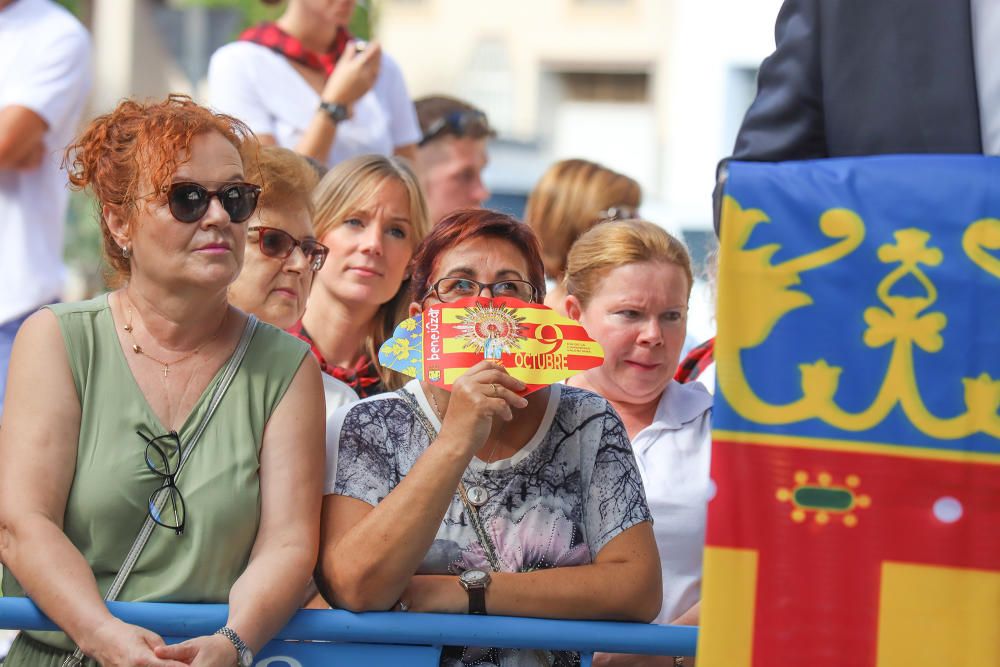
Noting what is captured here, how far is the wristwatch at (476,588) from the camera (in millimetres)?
2865

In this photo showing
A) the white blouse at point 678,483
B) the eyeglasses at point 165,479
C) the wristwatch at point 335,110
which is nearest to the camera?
the eyeglasses at point 165,479

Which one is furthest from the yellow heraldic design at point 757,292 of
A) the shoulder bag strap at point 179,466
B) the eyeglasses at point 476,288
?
the shoulder bag strap at point 179,466

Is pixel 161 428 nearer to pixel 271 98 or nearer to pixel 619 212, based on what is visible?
pixel 271 98

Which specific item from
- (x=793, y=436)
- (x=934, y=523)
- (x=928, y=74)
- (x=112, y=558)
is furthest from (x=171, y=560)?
(x=928, y=74)

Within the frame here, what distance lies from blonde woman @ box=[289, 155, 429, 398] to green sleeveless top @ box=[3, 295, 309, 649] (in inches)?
50.6

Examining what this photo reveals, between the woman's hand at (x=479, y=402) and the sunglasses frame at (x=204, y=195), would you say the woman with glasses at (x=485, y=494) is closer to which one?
the woman's hand at (x=479, y=402)

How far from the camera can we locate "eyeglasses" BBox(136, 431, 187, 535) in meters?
2.91

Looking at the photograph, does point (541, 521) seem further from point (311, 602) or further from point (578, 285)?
point (578, 285)

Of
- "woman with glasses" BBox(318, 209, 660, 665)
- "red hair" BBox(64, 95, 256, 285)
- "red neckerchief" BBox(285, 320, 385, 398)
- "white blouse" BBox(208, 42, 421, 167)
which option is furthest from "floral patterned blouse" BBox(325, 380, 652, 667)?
"white blouse" BBox(208, 42, 421, 167)

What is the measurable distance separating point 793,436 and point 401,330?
0.90m

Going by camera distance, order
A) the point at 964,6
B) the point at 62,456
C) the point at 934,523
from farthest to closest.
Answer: the point at 62,456 < the point at 964,6 < the point at 934,523

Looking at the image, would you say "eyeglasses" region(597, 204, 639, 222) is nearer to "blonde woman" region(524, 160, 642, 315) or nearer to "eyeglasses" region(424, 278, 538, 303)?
"blonde woman" region(524, 160, 642, 315)

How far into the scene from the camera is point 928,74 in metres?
2.71

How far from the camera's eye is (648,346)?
154 inches
